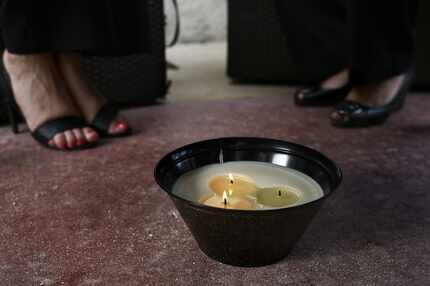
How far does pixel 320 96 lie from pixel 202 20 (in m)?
1.14

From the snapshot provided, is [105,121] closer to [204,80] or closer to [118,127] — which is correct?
[118,127]

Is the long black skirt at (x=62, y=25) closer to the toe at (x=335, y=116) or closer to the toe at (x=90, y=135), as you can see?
the toe at (x=90, y=135)

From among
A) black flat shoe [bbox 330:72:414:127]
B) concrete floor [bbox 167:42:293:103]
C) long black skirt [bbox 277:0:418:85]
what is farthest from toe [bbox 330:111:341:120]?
concrete floor [bbox 167:42:293:103]

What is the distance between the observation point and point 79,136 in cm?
108

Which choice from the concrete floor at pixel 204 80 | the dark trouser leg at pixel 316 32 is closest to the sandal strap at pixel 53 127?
the concrete floor at pixel 204 80

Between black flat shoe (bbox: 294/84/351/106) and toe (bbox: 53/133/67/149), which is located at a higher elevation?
toe (bbox: 53/133/67/149)

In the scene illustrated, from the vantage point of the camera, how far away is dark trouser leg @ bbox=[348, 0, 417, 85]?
→ 119cm

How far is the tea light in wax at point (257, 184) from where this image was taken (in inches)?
25.9

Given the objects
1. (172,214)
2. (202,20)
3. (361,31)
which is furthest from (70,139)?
(202,20)

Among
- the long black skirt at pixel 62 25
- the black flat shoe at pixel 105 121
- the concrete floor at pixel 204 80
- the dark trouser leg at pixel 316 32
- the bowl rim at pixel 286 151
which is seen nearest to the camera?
the bowl rim at pixel 286 151

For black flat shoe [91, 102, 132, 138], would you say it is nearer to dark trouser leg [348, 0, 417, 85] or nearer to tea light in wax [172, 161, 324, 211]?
tea light in wax [172, 161, 324, 211]

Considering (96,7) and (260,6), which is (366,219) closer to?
(96,7)

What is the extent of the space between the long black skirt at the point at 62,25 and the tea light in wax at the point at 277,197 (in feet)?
1.96

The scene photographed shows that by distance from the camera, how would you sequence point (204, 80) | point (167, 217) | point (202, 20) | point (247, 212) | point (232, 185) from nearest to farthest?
point (247, 212) < point (232, 185) < point (167, 217) < point (204, 80) < point (202, 20)
